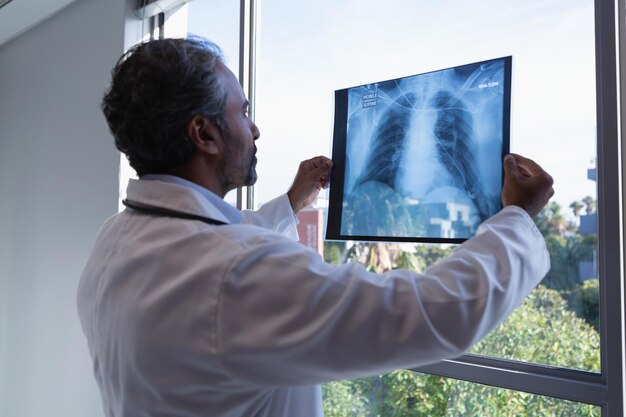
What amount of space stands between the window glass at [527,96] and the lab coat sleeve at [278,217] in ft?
0.46

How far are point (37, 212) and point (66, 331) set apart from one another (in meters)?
0.65

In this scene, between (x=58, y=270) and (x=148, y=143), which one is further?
(x=58, y=270)

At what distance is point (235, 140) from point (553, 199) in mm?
688

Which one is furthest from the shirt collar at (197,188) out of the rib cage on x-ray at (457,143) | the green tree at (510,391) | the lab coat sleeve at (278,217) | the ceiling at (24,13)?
the ceiling at (24,13)

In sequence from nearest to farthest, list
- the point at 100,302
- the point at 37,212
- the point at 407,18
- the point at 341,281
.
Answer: the point at 341,281 < the point at 100,302 < the point at 407,18 < the point at 37,212

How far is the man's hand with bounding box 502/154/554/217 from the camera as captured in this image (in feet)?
3.00

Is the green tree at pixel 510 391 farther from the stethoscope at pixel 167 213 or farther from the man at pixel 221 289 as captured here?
the stethoscope at pixel 167 213

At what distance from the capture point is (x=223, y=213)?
1.02m

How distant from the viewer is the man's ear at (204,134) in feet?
3.17

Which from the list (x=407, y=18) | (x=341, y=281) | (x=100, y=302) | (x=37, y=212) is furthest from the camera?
(x=37, y=212)

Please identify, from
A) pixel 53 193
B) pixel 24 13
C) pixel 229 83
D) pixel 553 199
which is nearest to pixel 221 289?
pixel 229 83

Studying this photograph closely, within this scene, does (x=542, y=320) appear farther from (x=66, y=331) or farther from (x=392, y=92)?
(x=66, y=331)

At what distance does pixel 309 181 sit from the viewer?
1360 millimetres

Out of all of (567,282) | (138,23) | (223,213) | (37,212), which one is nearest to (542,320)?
(567,282)
